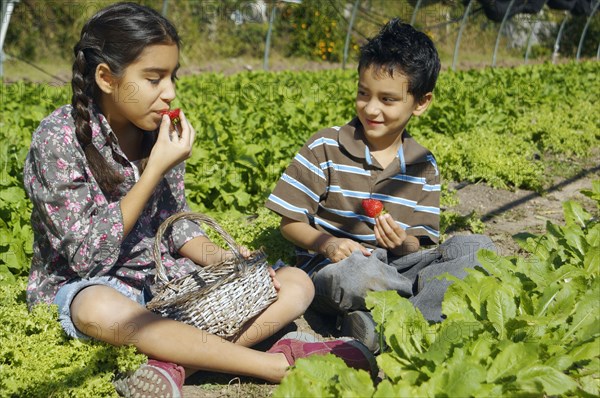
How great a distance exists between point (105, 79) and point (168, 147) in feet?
1.21

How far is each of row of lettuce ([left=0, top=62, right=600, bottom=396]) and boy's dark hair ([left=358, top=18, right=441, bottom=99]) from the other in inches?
36.2

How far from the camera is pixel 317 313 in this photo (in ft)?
10.9

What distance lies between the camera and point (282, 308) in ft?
9.27

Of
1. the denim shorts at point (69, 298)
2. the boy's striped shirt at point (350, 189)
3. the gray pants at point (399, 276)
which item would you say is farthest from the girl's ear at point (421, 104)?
the denim shorts at point (69, 298)

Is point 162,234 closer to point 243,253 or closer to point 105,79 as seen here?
point 243,253

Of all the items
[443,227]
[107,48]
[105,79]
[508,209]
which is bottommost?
[508,209]

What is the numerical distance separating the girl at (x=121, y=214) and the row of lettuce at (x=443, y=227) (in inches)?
4.8

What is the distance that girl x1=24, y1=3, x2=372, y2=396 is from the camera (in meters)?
2.49

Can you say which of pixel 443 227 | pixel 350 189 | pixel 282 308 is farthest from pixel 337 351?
pixel 443 227

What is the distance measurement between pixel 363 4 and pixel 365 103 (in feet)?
51.9

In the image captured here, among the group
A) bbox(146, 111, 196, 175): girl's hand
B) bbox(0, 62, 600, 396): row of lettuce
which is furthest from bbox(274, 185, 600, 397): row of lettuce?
bbox(146, 111, 196, 175): girl's hand

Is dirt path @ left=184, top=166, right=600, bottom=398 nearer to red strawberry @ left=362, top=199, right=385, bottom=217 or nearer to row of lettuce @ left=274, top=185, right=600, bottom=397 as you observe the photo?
red strawberry @ left=362, top=199, right=385, bottom=217

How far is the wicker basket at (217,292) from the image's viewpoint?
8.38ft

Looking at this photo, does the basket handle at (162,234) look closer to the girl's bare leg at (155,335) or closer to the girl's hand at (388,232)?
the girl's bare leg at (155,335)
